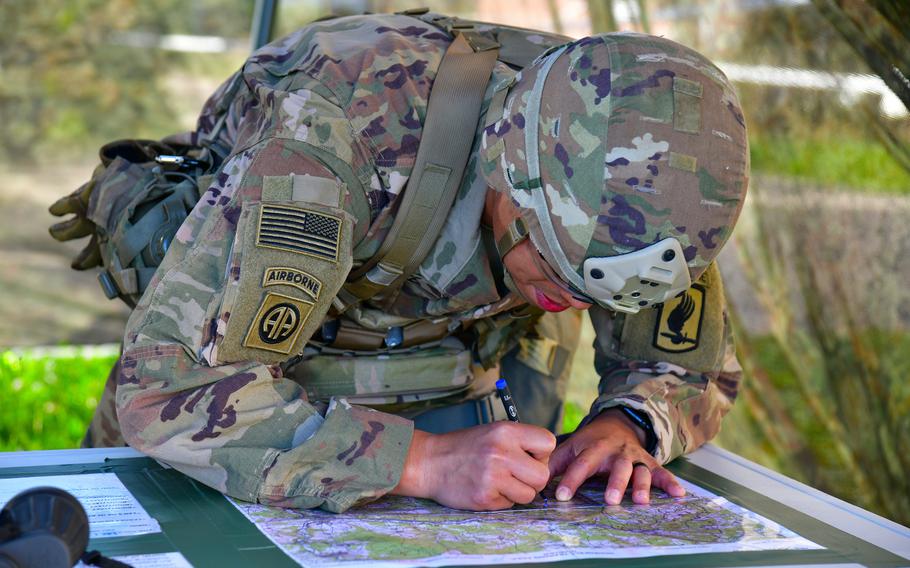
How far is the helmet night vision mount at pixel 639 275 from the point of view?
170 cm

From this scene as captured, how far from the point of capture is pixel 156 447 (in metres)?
1.71

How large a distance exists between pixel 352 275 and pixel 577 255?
0.44 m

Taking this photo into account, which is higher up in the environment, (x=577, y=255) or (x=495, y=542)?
(x=577, y=255)

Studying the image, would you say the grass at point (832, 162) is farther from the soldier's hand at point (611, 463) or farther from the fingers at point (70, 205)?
the fingers at point (70, 205)

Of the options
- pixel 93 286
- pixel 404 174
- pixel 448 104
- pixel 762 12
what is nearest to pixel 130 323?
pixel 404 174

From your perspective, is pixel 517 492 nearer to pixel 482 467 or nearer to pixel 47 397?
pixel 482 467

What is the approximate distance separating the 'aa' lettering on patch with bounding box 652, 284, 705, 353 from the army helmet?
1.44 feet

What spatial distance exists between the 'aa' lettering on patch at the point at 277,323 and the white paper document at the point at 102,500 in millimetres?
304

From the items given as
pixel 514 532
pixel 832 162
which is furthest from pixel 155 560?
pixel 832 162

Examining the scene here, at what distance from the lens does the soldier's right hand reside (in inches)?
67.2

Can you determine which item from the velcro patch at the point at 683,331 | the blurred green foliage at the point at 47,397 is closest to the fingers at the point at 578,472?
the velcro patch at the point at 683,331

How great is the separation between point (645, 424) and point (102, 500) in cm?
102

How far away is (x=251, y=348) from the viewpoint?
5.63ft

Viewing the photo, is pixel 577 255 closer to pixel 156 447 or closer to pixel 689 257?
pixel 689 257
